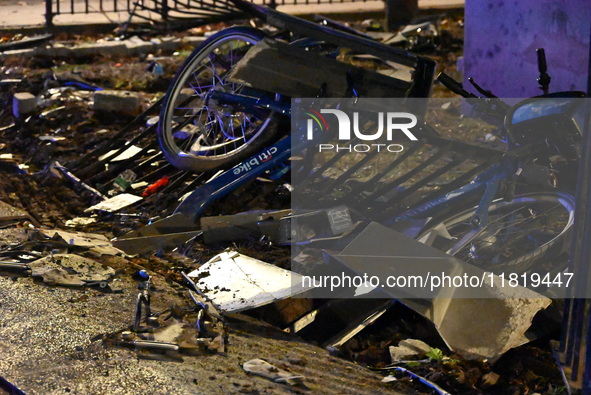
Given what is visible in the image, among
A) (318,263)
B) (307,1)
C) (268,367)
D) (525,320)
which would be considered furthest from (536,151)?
(307,1)

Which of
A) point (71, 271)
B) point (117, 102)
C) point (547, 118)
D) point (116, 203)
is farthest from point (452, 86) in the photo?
point (117, 102)

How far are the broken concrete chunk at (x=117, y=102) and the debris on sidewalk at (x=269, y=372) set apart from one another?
15.9 feet

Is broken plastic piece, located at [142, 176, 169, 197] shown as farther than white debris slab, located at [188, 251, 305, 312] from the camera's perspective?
Yes

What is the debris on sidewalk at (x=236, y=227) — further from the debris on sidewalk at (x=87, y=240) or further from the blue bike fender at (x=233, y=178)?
the debris on sidewalk at (x=87, y=240)

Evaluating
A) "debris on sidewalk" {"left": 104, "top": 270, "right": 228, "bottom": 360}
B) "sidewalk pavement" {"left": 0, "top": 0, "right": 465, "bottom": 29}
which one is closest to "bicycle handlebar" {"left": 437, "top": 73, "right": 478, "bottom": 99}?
"debris on sidewalk" {"left": 104, "top": 270, "right": 228, "bottom": 360}

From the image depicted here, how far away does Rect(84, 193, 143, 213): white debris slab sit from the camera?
7.12 m

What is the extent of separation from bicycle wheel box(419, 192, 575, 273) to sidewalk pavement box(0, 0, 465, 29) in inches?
338

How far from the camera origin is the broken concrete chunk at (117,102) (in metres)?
8.97

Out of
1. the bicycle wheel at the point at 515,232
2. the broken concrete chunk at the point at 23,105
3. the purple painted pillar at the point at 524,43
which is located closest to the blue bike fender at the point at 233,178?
the bicycle wheel at the point at 515,232

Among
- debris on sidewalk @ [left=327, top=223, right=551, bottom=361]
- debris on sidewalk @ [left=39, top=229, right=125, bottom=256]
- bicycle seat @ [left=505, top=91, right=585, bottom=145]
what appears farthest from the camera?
debris on sidewalk @ [left=39, top=229, right=125, bottom=256]

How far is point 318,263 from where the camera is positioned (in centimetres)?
579

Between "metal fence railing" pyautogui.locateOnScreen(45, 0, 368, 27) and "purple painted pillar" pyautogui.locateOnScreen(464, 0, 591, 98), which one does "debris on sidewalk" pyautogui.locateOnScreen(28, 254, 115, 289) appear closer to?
"purple painted pillar" pyautogui.locateOnScreen(464, 0, 591, 98)

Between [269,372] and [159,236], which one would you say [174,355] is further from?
[159,236]

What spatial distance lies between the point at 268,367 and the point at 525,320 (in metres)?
1.35
